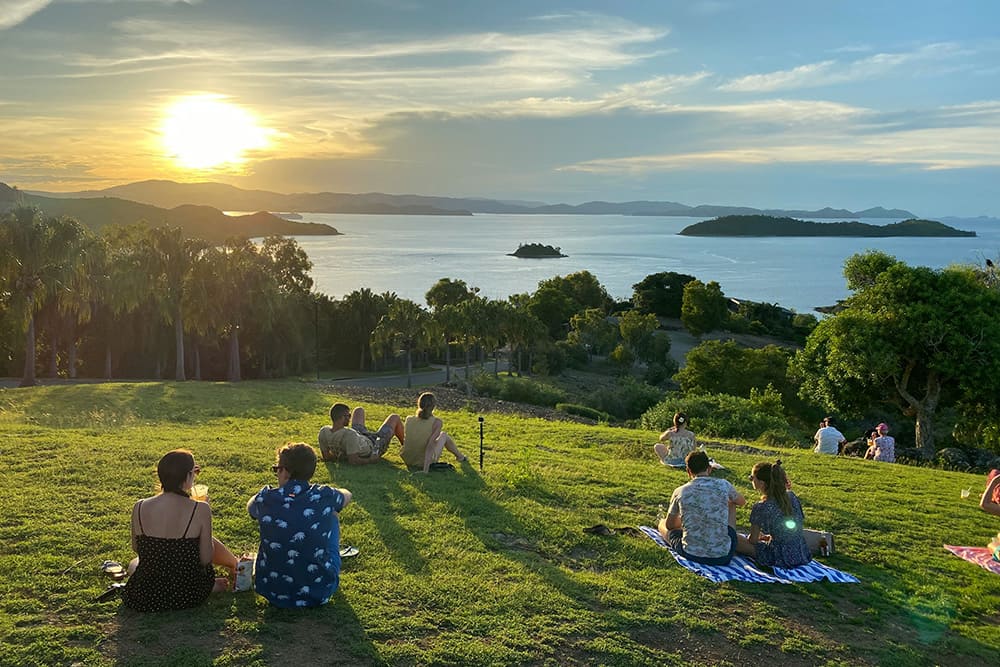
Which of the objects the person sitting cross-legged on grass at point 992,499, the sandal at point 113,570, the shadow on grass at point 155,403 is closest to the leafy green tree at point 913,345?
the person sitting cross-legged on grass at point 992,499

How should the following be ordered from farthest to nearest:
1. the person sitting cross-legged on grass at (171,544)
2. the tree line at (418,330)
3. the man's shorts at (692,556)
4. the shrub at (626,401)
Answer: the shrub at (626,401)
the tree line at (418,330)
the man's shorts at (692,556)
the person sitting cross-legged on grass at (171,544)

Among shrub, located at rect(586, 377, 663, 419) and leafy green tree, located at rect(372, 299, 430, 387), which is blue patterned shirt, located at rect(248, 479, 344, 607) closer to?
shrub, located at rect(586, 377, 663, 419)

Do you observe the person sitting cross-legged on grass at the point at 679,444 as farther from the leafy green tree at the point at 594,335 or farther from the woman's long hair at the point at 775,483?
the leafy green tree at the point at 594,335

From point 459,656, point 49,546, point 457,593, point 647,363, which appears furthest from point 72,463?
point 647,363

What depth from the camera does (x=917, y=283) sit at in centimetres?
2097

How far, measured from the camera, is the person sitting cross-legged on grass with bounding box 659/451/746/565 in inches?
269

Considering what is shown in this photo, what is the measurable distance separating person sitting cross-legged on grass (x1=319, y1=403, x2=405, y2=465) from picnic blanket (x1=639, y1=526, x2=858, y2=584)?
470cm

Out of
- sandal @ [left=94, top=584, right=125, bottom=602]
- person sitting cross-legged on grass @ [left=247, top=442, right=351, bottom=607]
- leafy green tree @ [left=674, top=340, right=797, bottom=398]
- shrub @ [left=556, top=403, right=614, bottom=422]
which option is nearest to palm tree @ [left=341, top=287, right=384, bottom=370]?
leafy green tree @ [left=674, top=340, right=797, bottom=398]

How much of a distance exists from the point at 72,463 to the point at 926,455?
2013 cm

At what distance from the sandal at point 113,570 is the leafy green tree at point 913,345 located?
19.6 metres

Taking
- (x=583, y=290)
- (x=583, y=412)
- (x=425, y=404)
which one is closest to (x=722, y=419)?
(x=583, y=412)

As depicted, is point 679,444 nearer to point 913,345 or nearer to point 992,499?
point 992,499

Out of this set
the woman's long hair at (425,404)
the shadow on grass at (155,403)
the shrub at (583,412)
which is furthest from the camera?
the shrub at (583,412)

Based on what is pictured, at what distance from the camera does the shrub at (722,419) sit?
21.8 m
